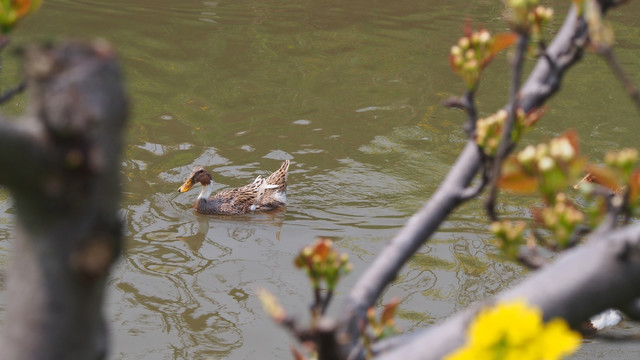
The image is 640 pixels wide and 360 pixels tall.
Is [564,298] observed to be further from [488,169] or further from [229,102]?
[229,102]

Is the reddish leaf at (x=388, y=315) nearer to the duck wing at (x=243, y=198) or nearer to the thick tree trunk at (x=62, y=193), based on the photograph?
the thick tree trunk at (x=62, y=193)

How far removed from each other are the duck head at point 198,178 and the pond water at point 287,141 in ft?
0.87

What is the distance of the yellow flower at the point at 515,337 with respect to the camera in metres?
0.76

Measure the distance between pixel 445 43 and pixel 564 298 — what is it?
35.4 feet

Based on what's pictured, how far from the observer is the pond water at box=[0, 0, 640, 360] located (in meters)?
6.11

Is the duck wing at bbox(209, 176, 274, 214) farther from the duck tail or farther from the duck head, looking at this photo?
the duck head

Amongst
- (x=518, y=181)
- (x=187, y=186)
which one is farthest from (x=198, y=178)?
(x=518, y=181)

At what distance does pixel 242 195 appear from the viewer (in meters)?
7.92

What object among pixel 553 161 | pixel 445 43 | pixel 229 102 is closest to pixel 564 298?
pixel 553 161

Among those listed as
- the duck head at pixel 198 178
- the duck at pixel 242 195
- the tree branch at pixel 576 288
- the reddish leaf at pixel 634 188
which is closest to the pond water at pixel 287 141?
the duck at pixel 242 195

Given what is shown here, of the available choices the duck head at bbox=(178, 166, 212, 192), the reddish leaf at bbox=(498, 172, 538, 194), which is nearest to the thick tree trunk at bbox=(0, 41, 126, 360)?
the reddish leaf at bbox=(498, 172, 538, 194)

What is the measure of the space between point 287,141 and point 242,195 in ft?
3.53

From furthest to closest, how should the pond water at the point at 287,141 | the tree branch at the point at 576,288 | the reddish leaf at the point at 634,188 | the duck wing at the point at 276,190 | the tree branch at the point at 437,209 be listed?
the duck wing at the point at 276,190
the pond water at the point at 287,141
the tree branch at the point at 437,209
the reddish leaf at the point at 634,188
the tree branch at the point at 576,288

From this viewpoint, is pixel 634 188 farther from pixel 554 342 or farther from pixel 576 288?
pixel 554 342
